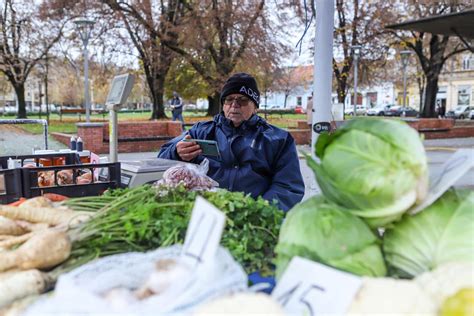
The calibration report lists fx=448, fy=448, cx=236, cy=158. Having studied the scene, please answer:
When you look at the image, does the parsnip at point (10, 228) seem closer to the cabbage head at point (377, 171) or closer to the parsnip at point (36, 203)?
the parsnip at point (36, 203)

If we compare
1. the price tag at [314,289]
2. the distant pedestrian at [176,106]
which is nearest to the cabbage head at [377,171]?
the price tag at [314,289]

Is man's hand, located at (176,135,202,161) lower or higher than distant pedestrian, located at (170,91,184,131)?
lower

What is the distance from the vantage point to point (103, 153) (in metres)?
13.2

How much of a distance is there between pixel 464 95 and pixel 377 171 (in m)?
55.9

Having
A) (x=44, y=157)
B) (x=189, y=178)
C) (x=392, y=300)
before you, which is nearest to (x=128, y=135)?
(x=44, y=157)

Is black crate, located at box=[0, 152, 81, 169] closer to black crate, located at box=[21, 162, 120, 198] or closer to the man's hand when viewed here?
black crate, located at box=[21, 162, 120, 198]

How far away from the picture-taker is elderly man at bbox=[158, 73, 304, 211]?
9.96ft

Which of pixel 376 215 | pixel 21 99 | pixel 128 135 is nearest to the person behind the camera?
pixel 376 215

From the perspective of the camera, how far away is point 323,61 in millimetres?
3803

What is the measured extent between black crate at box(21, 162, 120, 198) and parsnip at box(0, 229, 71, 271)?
1.30 meters

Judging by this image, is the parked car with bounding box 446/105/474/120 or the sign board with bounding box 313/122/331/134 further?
the parked car with bounding box 446/105/474/120

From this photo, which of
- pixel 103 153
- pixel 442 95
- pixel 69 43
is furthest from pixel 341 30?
pixel 442 95

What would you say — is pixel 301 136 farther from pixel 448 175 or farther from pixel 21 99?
pixel 21 99

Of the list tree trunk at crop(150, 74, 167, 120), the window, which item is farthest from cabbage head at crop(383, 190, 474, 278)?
the window
